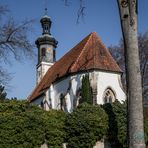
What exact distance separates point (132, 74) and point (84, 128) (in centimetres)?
865

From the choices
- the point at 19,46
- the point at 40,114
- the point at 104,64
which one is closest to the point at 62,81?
the point at 104,64

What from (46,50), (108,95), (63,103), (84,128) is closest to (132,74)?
(84,128)

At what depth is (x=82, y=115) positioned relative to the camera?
16.9 meters

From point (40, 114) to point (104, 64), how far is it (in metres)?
12.8

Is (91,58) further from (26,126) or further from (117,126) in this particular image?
→ (26,126)

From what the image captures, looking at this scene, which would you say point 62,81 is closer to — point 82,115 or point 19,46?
point 19,46

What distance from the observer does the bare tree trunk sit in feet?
26.7

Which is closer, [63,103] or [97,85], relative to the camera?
[97,85]

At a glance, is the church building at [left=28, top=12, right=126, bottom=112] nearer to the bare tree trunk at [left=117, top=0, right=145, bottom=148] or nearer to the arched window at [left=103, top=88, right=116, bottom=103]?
the arched window at [left=103, top=88, right=116, bottom=103]

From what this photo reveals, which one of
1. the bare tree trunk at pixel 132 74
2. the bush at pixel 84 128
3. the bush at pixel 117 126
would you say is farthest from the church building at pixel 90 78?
the bare tree trunk at pixel 132 74

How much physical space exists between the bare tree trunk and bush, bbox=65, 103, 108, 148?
8.45m

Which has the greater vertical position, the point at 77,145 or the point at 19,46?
the point at 19,46

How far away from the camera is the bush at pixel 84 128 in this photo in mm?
16516

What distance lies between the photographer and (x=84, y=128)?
16672 millimetres
